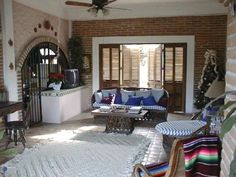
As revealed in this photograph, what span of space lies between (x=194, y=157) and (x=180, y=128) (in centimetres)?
202

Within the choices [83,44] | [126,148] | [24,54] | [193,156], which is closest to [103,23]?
[83,44]

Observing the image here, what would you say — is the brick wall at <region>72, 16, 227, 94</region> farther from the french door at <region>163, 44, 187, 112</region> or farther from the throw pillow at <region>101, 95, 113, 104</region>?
the throw pillow at <region>101, 95, 113, 104</region>

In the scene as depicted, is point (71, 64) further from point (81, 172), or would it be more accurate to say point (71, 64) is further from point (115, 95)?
point (81, 172)

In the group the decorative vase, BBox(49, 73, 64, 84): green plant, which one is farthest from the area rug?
BBox(49, 73, 64, 84): green plant

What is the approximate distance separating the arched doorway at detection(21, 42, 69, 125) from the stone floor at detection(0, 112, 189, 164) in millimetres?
474

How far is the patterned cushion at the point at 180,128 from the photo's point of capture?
3.97m

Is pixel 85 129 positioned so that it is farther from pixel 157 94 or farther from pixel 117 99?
pixel 157 94

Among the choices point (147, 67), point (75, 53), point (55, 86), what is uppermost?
point (75, 53)

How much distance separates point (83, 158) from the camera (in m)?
4.54

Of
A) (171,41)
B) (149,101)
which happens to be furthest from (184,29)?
(149,101)

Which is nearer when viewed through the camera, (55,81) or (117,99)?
(55,81)

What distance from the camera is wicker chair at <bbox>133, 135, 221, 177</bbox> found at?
208 centimetres

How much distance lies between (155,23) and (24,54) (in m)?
3.99

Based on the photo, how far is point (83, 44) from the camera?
29.3 ft
